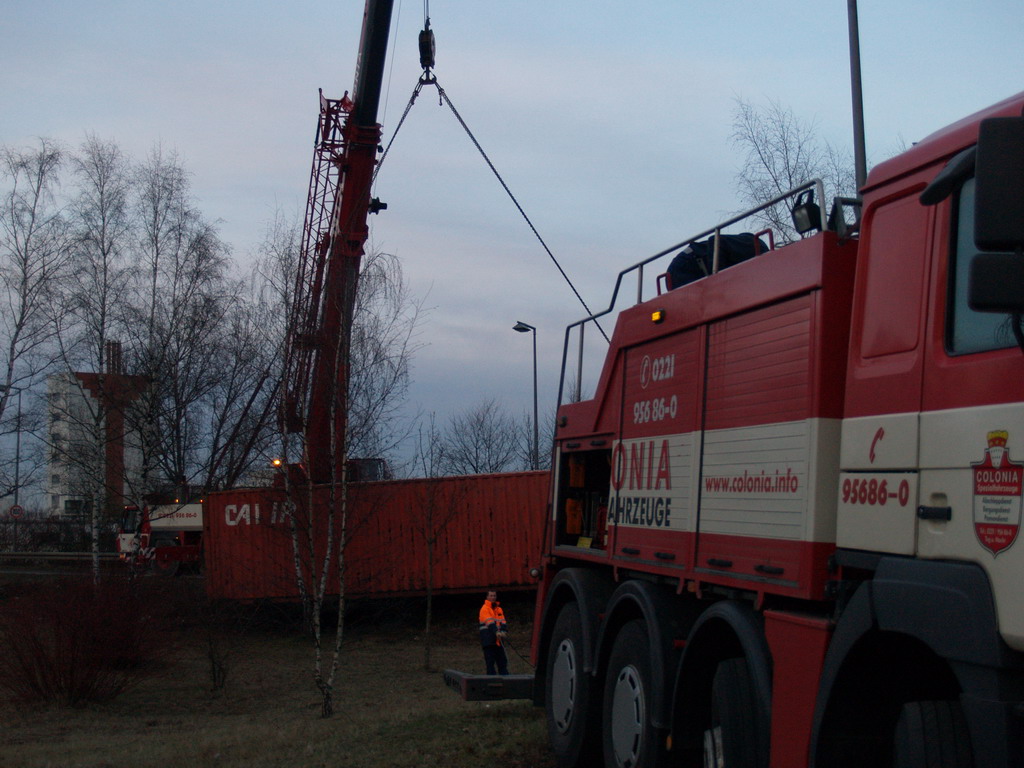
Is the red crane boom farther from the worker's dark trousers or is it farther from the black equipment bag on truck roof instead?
the black equipment bag on truck roof

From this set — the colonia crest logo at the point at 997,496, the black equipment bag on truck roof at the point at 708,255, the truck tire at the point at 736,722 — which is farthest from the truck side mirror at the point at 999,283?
the black equipment bag on truck roof at the point at 708,255

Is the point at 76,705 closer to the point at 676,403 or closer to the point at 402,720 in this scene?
the point at 402,720

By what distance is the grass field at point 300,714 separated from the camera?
332 inches

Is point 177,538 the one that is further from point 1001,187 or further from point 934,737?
point 1001,187

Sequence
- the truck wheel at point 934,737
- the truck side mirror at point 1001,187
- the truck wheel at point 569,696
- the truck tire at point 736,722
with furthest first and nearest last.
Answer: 1. the truck wheel at point 569,696
2. the truck tire at point 736,722
3. the truck wheel at point 934,737
4. the truck side mirror at point 1001,187

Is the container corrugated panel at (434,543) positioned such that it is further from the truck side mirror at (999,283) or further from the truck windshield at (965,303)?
the truck side mirror at (999,283)

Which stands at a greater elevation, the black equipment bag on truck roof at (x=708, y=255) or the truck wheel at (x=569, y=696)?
the black equipment bag on truck roof at (x=708, y=255)

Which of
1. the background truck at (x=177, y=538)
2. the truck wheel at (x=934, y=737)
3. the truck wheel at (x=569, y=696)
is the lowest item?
the background truck at (x=177, y=538)

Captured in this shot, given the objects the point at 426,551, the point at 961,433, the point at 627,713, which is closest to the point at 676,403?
the point at 627,713

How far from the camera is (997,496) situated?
3215 millimetres

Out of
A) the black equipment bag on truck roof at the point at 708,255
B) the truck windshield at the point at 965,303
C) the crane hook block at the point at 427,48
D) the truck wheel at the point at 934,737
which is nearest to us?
the truck wheel at the point at 934,737

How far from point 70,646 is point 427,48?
10001mm

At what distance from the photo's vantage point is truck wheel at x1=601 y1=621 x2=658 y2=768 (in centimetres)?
580

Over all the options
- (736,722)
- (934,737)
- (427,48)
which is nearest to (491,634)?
(427,48)
